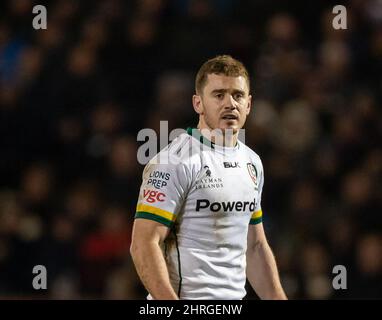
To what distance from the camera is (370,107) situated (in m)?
8.52

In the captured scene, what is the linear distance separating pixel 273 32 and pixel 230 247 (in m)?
5.01

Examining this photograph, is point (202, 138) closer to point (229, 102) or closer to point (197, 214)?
point (229, 102)

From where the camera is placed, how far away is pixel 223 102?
452 centimetres

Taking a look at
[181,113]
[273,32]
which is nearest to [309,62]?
[273,32]

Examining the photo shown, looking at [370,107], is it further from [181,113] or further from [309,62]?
[181,113]

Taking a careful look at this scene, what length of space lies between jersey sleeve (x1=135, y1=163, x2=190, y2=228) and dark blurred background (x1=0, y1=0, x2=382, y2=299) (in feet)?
9.88

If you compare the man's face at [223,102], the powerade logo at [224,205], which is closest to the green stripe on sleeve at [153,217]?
the powerade logo at [224,205]

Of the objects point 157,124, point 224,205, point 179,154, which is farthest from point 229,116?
point 157,124

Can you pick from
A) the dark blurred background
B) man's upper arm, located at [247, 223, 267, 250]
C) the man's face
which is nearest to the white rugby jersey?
the man's face

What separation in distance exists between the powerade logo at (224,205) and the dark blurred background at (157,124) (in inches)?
109

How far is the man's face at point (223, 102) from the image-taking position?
14.8 feet

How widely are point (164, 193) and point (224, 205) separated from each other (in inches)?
11.6

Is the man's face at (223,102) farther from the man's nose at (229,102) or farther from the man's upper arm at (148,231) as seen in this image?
the man's upper arm at (148,231)
